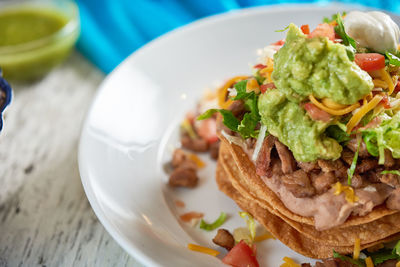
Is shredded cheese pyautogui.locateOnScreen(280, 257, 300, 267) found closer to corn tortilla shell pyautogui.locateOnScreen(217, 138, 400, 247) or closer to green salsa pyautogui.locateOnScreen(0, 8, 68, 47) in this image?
corn tortilla shell pyautogui.locateOnScreen(217, 138, 400, 247)

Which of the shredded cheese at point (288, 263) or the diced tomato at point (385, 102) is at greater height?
the diced tomato at point (385, 102)

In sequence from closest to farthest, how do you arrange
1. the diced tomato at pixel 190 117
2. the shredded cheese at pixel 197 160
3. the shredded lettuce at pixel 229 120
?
the shredded lettuce at pixel 229 120, the shredded cheese at pixel 197 160, the diced tomato at pixel 190 117

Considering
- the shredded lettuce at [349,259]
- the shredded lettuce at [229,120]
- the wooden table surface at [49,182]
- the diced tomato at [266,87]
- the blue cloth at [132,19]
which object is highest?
the diced tomato at [266,87]

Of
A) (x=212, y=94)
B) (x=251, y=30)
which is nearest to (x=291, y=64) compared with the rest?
(x=212, y=94)

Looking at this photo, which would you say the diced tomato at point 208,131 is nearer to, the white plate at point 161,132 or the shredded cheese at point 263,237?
the white plate at point 161,132

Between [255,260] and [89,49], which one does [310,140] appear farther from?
[89,49]

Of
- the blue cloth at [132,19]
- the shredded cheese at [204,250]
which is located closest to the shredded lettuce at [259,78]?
the shredded cheese at [204,250]

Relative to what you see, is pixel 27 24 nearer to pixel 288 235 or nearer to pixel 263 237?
pixel 263 237

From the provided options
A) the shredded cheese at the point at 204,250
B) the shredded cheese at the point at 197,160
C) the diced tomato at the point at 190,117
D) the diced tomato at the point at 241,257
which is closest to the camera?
the diced tomato at the point at 241,257
